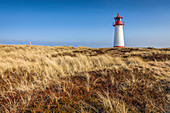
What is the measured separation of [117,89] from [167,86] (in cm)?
128

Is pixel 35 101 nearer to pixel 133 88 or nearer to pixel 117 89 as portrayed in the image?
pixel 117 89

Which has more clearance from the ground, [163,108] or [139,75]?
[139,75]

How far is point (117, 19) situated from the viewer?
30.0 m

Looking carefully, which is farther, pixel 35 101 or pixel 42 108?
pixel 35 101

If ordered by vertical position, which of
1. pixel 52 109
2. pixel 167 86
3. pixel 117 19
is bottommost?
pixel 52 109

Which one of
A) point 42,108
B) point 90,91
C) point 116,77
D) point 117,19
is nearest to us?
point 42,108

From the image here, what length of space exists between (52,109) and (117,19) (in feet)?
102

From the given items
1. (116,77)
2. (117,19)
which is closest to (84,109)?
(116,77)

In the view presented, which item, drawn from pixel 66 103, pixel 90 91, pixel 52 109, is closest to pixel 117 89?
pixel 90 91

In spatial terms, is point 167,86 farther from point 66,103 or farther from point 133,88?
point 66,103

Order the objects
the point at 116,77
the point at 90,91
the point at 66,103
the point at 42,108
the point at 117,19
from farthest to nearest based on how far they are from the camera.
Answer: the point at 117,19 < the point at 116,77 < the point at 90,91 < the point at 66,103 < the point at 42,108

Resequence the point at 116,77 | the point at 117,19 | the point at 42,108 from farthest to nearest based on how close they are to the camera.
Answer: the point at 117,19, the point at 116,77, the point at 42,108

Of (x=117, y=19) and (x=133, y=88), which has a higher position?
(x=117, y=19)

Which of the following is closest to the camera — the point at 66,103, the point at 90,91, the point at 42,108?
the point at 42,108
